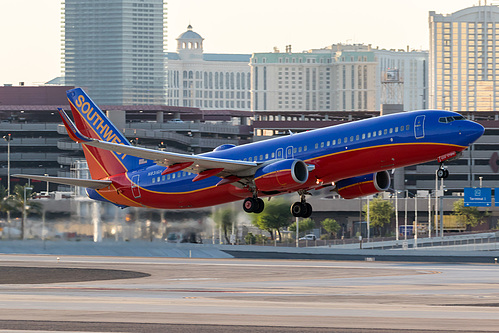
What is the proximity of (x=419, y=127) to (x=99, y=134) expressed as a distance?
30.5 metres

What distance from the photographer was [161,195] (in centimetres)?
7619

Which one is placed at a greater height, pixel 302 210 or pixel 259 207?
pixel 259 207

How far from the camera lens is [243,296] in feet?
212

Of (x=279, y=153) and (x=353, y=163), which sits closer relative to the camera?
(x=353, y=163)

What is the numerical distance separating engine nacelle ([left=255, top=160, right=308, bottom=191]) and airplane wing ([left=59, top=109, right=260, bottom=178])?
7.22 feet

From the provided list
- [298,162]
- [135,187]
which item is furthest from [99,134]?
[298,162]

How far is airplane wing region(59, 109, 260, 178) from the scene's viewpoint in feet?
215

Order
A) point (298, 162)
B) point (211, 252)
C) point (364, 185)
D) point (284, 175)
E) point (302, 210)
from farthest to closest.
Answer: point (211, 252), point (364, 185), point (302, 210), point (298, 162), point (284, 175)

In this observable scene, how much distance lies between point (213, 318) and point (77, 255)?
6496 cm

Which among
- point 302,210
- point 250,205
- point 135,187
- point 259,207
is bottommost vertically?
point 302,210

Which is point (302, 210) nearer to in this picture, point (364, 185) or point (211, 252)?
point (364, 185)

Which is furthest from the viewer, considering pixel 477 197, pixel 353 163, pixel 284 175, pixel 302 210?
pixel 477 197

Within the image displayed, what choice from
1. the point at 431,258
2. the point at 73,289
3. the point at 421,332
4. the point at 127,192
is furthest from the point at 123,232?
the point at 421,332

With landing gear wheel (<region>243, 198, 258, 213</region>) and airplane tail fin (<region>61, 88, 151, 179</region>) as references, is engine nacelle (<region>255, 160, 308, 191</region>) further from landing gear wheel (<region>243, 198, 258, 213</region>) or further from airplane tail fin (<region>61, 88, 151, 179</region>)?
airplane tail fin (<region>61, 88, 151, 179</region>)
